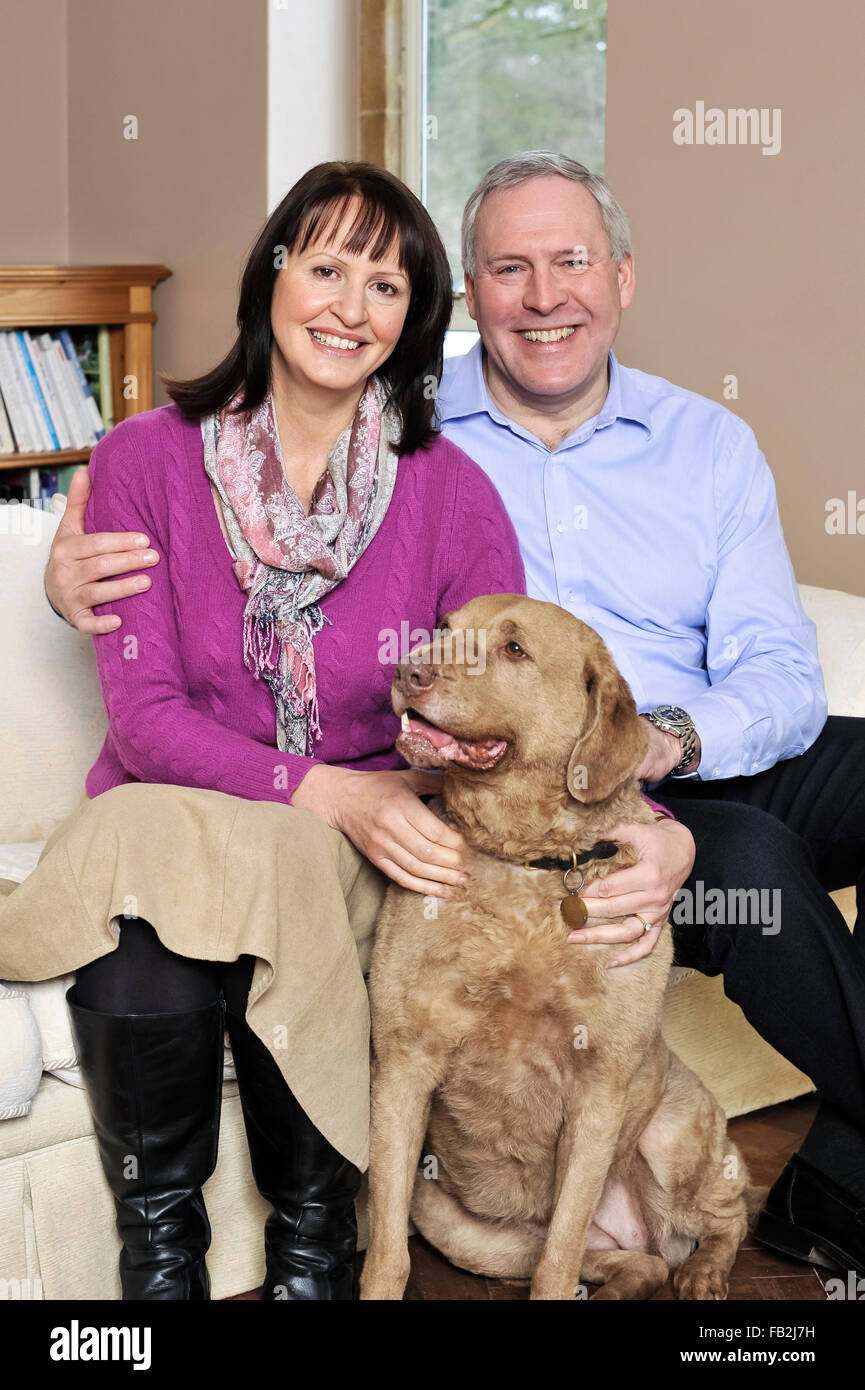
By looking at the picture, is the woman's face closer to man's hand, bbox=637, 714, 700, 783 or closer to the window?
man's hand, bbox=637, 714, 700, 783

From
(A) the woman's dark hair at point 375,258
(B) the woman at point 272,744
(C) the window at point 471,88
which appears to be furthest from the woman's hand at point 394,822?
(C) the window at point 471,88

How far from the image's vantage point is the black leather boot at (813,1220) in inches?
78.8

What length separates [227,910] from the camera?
1.67m

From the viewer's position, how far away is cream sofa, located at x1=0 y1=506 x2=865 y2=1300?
5.88ft

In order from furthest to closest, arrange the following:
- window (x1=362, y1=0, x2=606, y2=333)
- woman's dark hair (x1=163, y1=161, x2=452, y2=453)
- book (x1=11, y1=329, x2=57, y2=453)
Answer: book (x1=11, y1=329, x2=57, y2=453), window (x1=362, y1=0, x2=606, y2=333), woman's dark hair (x1=163, y1=161, x2=452, y2=453)

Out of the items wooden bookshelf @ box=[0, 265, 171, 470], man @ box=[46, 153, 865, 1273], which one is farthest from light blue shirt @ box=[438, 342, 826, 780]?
wooden bookshelf @ box=[0, 265, 171, 470]

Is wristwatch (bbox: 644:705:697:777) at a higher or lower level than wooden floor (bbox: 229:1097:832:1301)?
higher

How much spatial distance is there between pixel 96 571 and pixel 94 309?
2498 millimetres

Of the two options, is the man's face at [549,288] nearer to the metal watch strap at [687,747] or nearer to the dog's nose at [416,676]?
the metal watch strap at [687,747]

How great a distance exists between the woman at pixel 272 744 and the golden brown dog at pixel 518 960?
0.05 meters

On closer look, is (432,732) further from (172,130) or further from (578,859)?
(172,130)

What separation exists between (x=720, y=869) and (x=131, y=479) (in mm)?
966

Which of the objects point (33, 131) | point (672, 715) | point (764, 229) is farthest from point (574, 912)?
point (33, 131)

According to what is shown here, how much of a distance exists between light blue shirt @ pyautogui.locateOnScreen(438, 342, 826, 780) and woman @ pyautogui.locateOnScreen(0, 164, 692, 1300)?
19 cm
